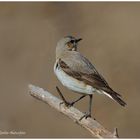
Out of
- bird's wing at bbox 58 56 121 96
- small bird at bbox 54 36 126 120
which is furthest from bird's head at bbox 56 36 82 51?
bird's wing at bbox 58 56 121 96

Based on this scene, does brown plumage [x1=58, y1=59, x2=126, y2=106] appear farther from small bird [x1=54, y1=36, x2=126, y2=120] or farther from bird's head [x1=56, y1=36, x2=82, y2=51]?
bird's head [x1=56, y1=36, x2=82, y2=51]

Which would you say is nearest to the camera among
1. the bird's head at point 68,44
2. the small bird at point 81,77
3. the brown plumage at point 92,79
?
the brown plumage at point 92,79

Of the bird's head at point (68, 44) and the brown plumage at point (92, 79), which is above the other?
the bird's head at point (68, 44)

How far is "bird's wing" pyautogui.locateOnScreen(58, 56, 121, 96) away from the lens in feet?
36.4

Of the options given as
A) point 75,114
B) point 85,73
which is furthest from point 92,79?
point 75,114

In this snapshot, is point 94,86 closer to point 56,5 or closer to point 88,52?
point 88,52

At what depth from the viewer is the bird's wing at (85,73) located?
36.4ft

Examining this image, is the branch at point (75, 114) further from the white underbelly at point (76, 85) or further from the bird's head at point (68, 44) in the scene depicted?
the bird's head at point (68, 44)

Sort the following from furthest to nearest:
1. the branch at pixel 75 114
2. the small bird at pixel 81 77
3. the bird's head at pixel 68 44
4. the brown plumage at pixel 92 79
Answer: the bird's head at pixel 68 44
the small bird at pixel 81 77
the brown plumage at pixel 92 79
the branch at pixel 75 114

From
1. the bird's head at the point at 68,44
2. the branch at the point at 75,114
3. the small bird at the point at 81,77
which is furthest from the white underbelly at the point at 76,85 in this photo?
the bird's head at the point at 68,44

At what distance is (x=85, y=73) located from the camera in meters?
11.2

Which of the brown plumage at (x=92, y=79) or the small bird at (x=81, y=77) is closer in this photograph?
the brown plumage at (x=92, y=79)

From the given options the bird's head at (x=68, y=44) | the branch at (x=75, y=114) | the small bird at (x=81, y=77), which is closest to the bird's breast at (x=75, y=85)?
the small bird at (x=81, y=77)

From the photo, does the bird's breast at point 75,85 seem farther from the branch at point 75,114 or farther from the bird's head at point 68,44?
the bird's head at point 68,44
